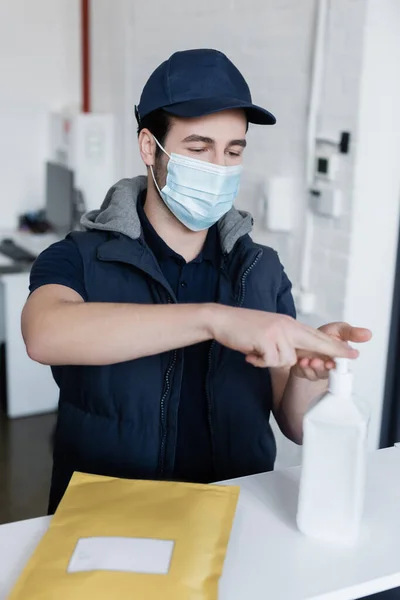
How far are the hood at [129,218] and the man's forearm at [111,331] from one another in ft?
0.91

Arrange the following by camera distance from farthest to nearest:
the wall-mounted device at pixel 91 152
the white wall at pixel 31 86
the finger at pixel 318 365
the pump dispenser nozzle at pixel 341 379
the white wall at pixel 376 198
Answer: the white wall at pixel 31 86, the wall-mounted device at pixel 91 152, the white wall at pixel 376 198, the finger at pixel 318 365, the pump dispenser nozzle at pixel 341 379

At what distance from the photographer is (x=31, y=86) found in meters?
4.40

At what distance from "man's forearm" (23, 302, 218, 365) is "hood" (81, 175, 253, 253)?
278mm

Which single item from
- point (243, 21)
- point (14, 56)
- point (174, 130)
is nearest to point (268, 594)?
point (174, 130)

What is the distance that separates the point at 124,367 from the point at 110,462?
0.59 feet

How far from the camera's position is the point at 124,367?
1397mm

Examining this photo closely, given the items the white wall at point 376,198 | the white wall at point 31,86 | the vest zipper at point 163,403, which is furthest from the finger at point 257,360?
the white wall at point 31,86

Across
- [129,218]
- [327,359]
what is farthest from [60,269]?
[327,359]

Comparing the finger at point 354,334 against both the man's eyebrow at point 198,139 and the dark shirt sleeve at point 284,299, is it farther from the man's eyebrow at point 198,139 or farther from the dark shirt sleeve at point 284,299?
the man's eyebrow at point 198,139

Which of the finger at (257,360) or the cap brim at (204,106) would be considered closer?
the finger at (257,360)

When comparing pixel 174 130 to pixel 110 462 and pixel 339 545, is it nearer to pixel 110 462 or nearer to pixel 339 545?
pixel 110 462

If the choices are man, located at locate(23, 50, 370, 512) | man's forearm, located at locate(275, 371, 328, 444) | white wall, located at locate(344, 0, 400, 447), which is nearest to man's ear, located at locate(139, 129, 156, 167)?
man, located at locate(23, 50, 370, 512)

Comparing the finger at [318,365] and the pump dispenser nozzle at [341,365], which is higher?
the pump dispenser nozzle at [341,365]

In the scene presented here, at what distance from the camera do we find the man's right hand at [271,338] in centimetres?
105
